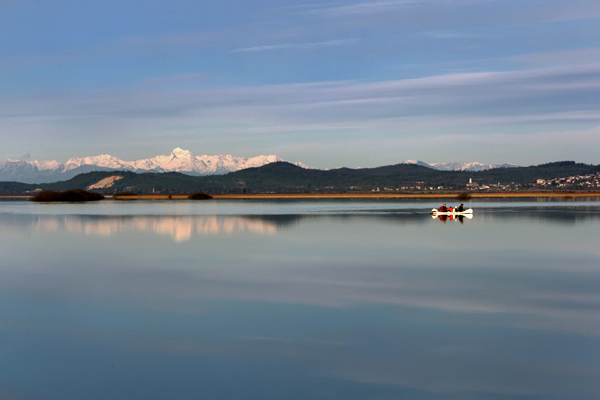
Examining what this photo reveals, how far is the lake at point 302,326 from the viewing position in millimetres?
8336

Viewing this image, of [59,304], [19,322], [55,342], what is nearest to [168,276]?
[59,304]

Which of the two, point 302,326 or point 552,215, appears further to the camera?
point 552,215

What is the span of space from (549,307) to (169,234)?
2451 cm

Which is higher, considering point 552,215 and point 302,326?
point 302,326

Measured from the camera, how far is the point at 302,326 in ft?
37.2

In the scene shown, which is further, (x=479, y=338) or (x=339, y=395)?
(x=479, y=338)

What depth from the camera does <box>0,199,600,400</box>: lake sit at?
834 centimetres

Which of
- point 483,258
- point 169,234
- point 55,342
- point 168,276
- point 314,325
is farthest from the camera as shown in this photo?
point 169,234

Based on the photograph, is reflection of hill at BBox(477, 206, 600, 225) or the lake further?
reflection of hill at BBox(477, 206, 600, 225)

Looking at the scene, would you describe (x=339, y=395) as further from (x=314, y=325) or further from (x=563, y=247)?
(x=563, y=247)

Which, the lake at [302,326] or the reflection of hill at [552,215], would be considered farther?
the reflection of hill at [552,215]

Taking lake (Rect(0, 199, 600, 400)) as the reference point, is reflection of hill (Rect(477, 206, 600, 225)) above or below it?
below

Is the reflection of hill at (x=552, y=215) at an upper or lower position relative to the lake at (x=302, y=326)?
lower

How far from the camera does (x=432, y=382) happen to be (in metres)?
8.37
